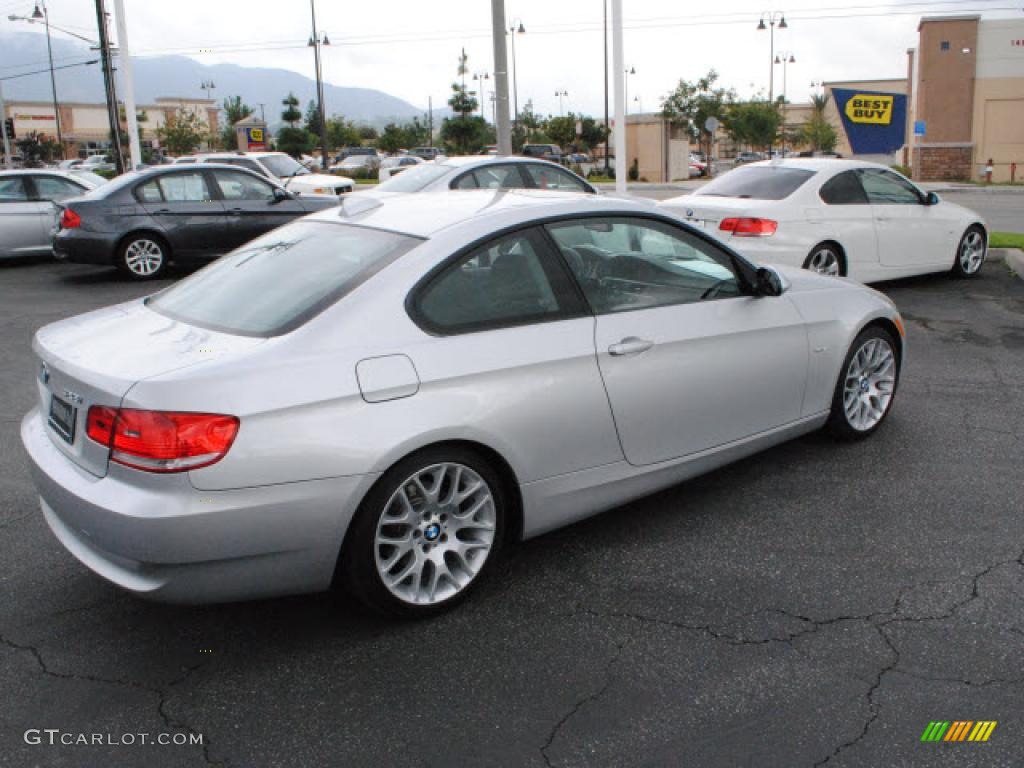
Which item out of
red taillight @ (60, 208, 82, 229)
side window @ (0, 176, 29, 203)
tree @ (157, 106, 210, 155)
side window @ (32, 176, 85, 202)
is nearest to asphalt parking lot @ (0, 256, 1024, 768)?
red taillight @ (60, 208, 82, 229)

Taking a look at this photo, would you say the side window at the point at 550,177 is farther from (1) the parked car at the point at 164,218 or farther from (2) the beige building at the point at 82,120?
(2) the beige building at the point at 82,120

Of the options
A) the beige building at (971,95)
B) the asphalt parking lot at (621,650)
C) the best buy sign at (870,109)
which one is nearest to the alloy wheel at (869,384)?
the asphalt parking lot at (621,650)

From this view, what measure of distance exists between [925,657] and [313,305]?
2.49 metres

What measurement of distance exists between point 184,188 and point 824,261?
8.21 meters

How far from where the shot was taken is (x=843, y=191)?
9.83 metres

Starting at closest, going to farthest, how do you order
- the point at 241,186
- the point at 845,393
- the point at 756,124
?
the point at 845,393 < the point at 241,186 < the point at 756,124

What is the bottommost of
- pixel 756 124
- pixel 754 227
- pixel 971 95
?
pixel 754 227

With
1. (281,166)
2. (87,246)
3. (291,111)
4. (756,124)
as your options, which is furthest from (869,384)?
(291,111)

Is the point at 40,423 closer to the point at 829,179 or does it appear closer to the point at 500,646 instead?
the point at 500,646

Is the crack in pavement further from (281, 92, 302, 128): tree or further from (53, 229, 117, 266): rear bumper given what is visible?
(281, 92, 302, 128): tree

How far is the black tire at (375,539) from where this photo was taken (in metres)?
3.29

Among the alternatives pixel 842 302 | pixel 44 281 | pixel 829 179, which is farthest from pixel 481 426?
pixel 44 281

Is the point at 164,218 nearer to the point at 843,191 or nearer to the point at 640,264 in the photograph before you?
the point at 843,191

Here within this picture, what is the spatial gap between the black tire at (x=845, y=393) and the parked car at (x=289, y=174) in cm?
1400
